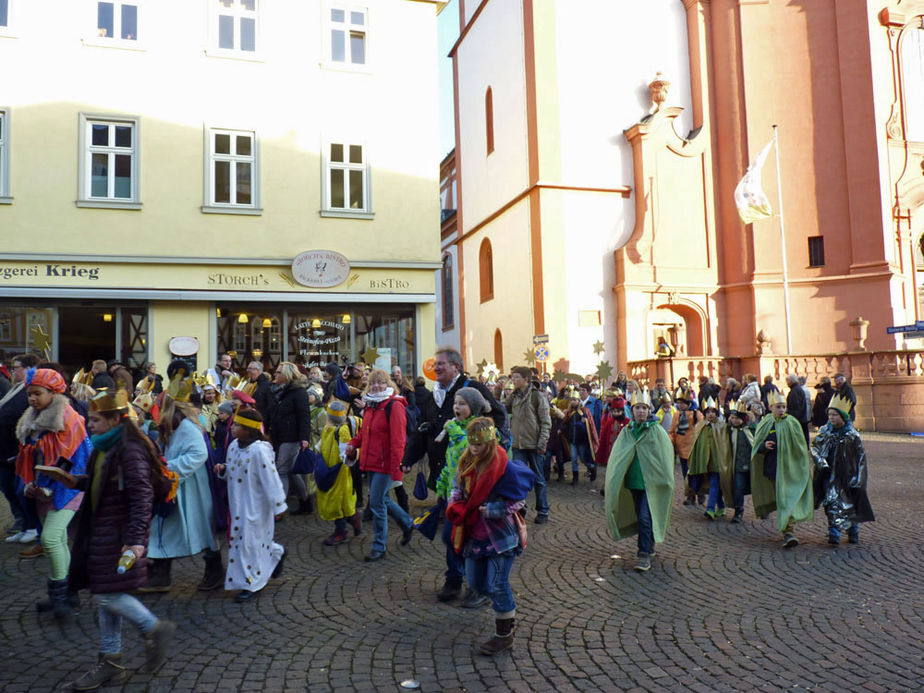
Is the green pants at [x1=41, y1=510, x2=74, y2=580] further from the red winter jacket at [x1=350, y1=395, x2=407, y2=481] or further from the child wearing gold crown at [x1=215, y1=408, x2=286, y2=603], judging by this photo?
the red winter jacket at [x1=350, y1=395, x2=407, y2=481]

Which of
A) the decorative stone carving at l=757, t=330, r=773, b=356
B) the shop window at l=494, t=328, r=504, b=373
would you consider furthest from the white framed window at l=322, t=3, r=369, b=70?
the decorative stone carving at l=757, t=330, r=773, b=356

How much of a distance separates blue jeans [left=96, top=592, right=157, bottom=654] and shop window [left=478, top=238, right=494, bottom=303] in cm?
2927

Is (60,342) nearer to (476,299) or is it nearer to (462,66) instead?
(476,299)

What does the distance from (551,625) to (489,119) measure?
3060cm

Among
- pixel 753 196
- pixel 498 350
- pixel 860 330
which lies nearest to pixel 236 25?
pixel 753 196

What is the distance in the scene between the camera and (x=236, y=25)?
16.8 m

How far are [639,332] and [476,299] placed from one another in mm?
10060

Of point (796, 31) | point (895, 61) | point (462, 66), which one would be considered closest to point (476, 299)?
point (462, 66)

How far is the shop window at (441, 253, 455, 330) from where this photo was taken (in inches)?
1656

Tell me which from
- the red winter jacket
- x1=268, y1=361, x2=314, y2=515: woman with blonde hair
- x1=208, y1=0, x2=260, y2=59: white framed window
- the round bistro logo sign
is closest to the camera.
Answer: the red winter jacket

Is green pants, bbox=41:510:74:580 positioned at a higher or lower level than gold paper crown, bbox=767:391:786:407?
lower

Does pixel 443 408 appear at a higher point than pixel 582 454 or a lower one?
higher

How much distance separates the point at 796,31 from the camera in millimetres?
28516

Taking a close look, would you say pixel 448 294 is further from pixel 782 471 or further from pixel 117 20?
pixel 782 471
